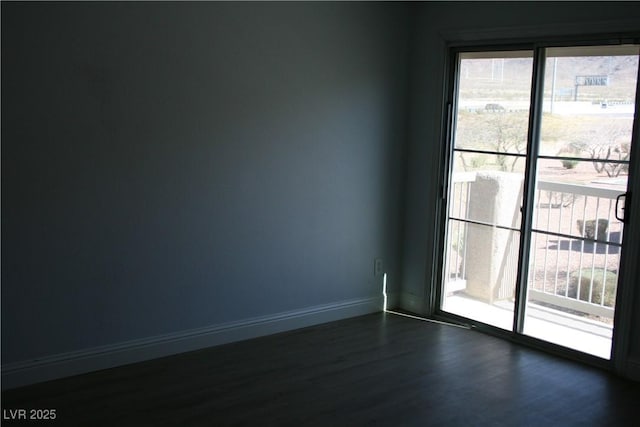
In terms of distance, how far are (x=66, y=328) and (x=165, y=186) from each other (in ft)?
3.37

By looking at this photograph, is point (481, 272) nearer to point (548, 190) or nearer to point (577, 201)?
point (548, 190)

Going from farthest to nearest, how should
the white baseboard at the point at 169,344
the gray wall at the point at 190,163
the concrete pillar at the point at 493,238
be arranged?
1. the concrete pillar at the point at 493,238
2. the white baseboard at the point at 169,344
3. the gray wall at the point at 190,163

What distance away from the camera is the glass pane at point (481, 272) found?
185 inches

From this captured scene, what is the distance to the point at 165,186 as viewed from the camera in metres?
3.98

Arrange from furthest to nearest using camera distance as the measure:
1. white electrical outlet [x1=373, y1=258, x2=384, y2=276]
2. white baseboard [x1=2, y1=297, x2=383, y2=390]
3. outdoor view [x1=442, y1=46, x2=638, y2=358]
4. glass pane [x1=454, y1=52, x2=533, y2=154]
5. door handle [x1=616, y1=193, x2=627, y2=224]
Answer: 1. white electrical outlet [x1=373, y1=258, x2=384, y2=276]
2. glass pane [x1=454, y1=52, x2=533, y2=154]
3. outdoor view [x1=442, y1=46, x2=638, y2=358]
4. door handle [x1=616, y1=193, x2=627, y2=224]
5. white baseboard [x1=2, y1=297, x2=383, y2=390]

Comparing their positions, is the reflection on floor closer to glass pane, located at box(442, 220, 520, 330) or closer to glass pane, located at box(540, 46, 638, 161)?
glass pane, located at box(442, 220, 520, 330)

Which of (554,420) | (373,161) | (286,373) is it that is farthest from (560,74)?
(286,373)

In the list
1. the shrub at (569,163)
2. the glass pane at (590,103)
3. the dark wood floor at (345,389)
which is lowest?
the dark wood floor at (345,389)

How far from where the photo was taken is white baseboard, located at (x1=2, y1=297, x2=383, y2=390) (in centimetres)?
363

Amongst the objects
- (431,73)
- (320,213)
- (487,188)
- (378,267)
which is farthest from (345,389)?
(431,73)

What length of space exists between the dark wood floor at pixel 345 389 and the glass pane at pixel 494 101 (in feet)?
4.90

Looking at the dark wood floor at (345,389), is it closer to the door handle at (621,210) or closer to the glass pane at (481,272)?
the glass pane at (481,272)

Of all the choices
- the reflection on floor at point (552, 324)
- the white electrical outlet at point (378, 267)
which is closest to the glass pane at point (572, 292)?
the reflection on floor at point (552, 324)

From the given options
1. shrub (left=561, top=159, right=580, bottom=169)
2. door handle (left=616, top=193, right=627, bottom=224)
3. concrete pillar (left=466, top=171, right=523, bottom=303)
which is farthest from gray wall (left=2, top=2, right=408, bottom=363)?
door handle (left=616, top=193, right=627, bottom=224)
